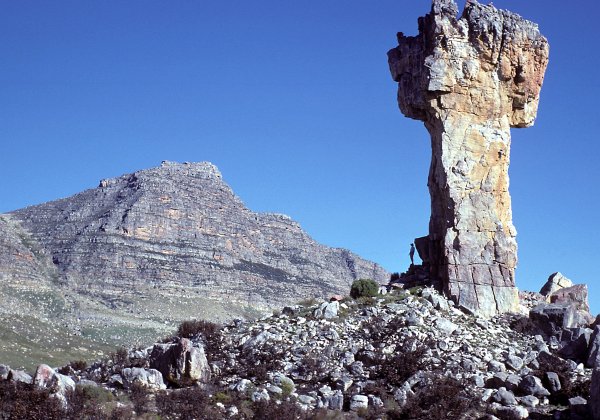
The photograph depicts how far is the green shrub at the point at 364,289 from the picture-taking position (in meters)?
31.4

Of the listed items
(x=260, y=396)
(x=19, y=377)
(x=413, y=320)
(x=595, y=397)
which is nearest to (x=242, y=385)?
(x=260, y=396)

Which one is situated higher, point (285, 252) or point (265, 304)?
point (285, 252)

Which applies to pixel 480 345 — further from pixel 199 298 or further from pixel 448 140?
pixel 199 298

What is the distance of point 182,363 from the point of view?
77.3 feet

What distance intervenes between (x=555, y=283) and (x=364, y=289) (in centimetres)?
1139

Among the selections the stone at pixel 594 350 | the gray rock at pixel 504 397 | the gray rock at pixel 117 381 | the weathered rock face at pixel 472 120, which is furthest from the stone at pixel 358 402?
the weathered rock face at pixel 472 120

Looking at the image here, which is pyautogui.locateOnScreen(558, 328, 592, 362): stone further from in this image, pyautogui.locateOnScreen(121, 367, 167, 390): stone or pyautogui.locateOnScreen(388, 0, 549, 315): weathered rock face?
pyautogui.locateOnScreen(121, 367, 167, 390): stone

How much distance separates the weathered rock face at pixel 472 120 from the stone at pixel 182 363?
34.5ft

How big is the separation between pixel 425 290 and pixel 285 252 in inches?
5068

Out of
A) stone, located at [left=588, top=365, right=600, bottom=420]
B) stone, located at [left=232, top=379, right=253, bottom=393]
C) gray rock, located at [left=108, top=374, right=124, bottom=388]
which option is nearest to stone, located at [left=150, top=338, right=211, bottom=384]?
stone, located at [left=232, top=379, right=253, bottom=393]

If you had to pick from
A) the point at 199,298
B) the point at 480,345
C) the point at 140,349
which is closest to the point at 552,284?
the point at 480,345

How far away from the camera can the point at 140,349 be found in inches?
1105

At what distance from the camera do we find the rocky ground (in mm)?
21078

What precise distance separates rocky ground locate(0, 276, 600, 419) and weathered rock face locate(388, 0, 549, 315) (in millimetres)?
1771
